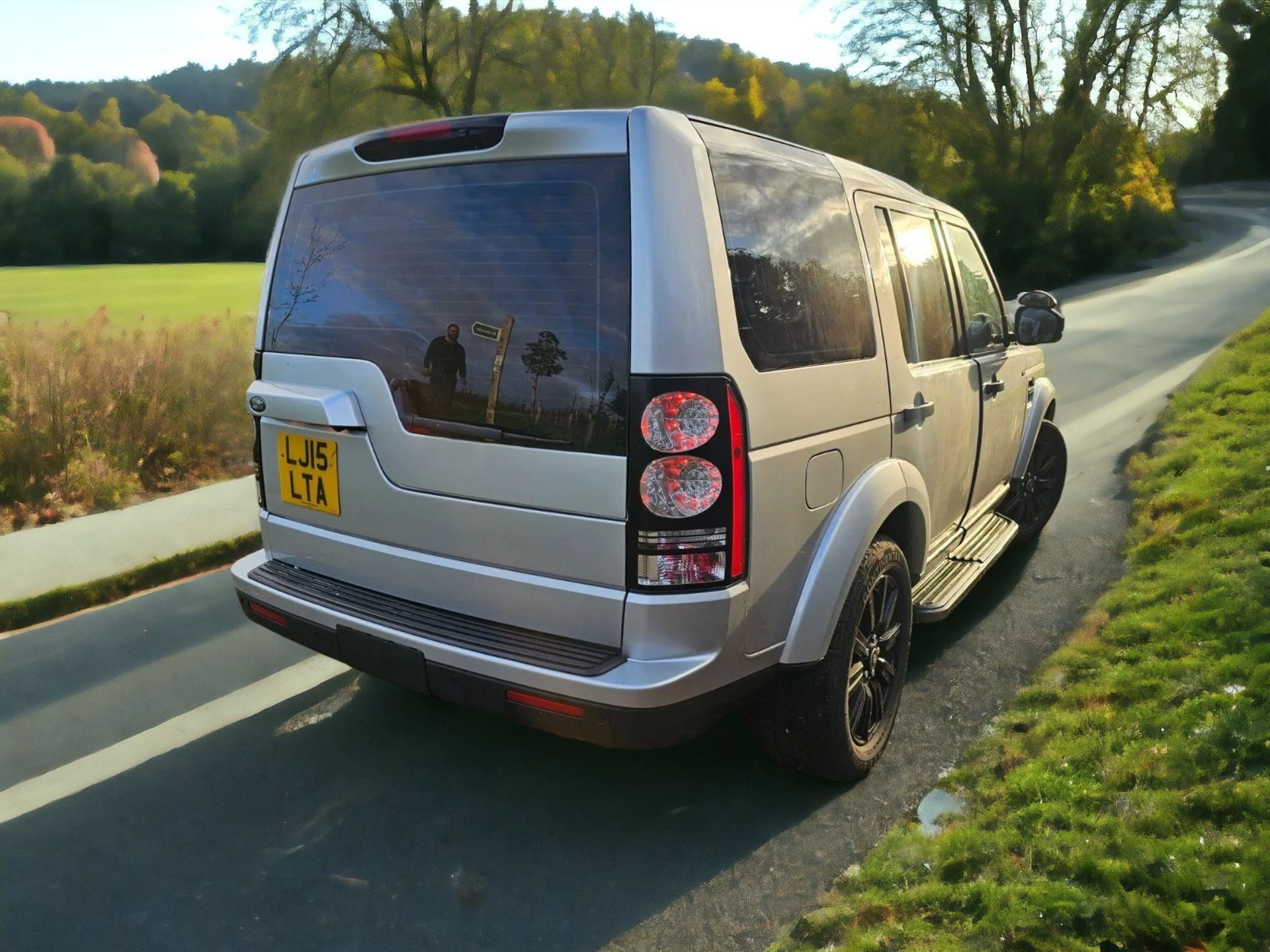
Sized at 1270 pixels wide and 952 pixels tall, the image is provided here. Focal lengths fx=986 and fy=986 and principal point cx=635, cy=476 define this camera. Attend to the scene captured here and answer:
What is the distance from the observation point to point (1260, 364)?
31.2 feet

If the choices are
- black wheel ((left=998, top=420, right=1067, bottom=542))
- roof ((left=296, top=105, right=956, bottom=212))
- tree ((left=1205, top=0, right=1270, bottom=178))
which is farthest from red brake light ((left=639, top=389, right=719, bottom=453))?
tree ((left=1205, top=0, right=1270, bottom=178))

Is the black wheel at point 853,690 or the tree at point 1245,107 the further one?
the tree at point 1245,107

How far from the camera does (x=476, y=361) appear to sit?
9.19 feet

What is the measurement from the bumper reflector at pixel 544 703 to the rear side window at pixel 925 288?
1.93m

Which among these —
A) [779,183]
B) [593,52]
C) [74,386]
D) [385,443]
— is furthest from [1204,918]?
[593,52]

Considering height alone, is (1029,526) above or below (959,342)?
below

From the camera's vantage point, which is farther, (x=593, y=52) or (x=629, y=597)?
(x=593, y=52)

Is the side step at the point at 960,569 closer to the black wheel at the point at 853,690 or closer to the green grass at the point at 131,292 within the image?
the black wheel at the point at 853,690

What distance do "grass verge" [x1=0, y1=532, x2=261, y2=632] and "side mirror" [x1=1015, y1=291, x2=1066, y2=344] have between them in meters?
4.57

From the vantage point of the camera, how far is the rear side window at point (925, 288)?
12.6 feet

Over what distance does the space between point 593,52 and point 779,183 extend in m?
35.6

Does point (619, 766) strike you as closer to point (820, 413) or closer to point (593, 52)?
point (820, 413)

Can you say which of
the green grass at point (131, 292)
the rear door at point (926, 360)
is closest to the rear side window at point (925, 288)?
the rear door at point (926, 360)

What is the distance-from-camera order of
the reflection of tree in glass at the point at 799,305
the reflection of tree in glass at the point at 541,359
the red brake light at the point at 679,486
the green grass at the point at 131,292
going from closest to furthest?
1. the red brake light at the point at 679,486
2. the reflection of tree in glass at the point at 541,359
3. the reflection of tree in glass at the point at 799,305
4. the green grass at the point at 131,292
